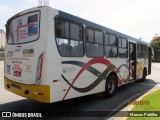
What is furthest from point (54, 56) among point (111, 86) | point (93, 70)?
point (111, 86)

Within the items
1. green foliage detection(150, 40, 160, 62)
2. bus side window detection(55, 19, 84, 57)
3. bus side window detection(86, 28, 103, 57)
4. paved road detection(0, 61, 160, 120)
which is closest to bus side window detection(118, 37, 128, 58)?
bus side window detection(86, 28, 103, 57)

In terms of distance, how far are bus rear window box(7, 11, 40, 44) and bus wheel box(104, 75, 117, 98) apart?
415 cm

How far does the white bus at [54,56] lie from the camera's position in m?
6.30

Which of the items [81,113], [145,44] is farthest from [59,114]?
[145,44]

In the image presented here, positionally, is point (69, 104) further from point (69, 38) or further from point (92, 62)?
point (69, 38)

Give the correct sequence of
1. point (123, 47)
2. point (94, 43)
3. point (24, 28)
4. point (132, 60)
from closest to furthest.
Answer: point (24, 28) → point (94, 43) → point (123, 47) → point (132, 60)

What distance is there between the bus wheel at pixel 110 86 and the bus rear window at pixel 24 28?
13.6 feet

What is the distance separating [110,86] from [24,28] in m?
4.79

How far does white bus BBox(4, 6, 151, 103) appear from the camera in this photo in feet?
20.7

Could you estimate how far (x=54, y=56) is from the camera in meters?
6.43

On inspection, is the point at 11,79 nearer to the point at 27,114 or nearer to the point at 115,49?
the point at 27,114

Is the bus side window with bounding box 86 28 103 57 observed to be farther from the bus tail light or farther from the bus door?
the bus door

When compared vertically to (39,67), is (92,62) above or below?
above

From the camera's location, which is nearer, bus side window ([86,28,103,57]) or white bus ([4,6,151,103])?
white bus ([4,6,151,103])
